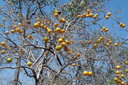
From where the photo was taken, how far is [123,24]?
4.30 meters

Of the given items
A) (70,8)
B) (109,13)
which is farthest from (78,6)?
(109,13)

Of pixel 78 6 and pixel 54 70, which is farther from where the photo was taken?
pixel 78 6

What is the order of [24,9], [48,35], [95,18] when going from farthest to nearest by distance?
[24,9], [95,18], [48,35]

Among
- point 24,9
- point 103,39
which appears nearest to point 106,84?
point 103,39

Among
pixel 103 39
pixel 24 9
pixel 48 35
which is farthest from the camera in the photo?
pixel 24 9

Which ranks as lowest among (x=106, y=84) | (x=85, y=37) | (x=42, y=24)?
(x=106, y=84)

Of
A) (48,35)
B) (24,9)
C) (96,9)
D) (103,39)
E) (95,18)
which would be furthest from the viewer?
(24,9)

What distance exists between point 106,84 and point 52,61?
2.10 meters

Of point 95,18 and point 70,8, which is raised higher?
point 70,8

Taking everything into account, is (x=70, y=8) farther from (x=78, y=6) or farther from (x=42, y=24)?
(x=42, y=24)

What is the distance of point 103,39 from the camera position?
3986mm

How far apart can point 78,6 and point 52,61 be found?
224cm

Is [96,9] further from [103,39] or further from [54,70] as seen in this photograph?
[54,70]

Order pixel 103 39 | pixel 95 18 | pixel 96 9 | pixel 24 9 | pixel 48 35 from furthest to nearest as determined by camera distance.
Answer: pixel 24 9 < pixel 96 9 < pixel 95 18 < pixel 103 39 < pixel 48 35
